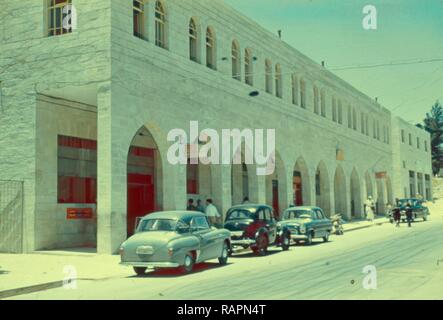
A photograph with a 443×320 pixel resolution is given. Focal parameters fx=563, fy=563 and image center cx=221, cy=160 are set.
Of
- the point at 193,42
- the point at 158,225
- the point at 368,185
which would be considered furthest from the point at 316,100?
the point at 158,225

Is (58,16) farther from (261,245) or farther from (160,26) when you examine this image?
(261,245)

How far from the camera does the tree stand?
104438mm

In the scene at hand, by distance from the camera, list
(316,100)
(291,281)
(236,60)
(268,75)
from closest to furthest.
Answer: (291,281), (236,60), (268,75), (316,100)

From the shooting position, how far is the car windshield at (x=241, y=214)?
19.5 metres

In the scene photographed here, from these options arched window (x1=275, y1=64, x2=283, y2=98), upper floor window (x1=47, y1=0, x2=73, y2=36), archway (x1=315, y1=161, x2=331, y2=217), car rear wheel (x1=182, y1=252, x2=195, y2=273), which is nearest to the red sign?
upper floor window (x1=47, y1=0, x2=73, y2=36)

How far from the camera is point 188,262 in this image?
14.6 metres

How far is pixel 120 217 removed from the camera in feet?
64.3

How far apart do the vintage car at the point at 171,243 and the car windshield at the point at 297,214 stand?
8.16 metres

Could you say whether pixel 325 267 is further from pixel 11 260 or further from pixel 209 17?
pixel 209 17

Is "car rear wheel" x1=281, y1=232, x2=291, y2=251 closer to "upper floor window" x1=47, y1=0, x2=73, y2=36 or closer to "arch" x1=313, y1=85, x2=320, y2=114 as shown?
"upper floor window" x1=47, y1=0, x2=73, y2=36

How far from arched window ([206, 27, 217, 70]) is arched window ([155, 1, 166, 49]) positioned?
4.04 meters
